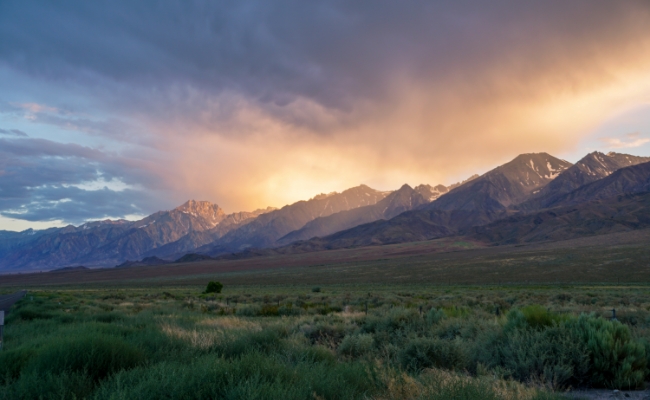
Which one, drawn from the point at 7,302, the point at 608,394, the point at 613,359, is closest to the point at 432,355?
the point at 608,394

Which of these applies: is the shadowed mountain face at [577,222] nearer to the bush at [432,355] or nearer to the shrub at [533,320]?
the shrub at [533,320]

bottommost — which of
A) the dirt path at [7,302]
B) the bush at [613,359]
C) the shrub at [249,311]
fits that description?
the shrub at [249,311]

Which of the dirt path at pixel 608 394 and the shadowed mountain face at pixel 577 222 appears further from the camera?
the shadowed mountain face at pixel 577 222

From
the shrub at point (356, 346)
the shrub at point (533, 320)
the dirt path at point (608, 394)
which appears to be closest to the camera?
the dirt path at point (608, 394)

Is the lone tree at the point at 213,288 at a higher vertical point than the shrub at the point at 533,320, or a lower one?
lower

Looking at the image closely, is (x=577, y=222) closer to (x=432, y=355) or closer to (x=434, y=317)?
(x=434, y=317)

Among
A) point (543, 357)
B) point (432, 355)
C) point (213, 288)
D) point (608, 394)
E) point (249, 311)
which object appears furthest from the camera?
point (213, 288)

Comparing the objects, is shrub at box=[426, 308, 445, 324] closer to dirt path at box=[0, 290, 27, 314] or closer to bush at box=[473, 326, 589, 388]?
bush at box=[473, 326, 589, 388]

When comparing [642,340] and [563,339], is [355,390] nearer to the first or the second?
[563,339]

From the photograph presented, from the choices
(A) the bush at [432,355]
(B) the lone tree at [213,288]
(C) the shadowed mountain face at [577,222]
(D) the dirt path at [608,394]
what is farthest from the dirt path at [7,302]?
(C) the shadowed mountain face at [577,222]

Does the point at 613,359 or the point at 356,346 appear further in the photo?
the point at 356,346

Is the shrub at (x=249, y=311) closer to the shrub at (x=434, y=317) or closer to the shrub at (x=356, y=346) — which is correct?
the shrub at (x=434, y=317)

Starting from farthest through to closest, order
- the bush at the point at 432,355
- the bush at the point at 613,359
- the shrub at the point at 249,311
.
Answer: the shrub at the point at 249,311, the bush at the point at 432,355, the bush at the point at 613,359

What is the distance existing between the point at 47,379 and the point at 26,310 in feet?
60.1
